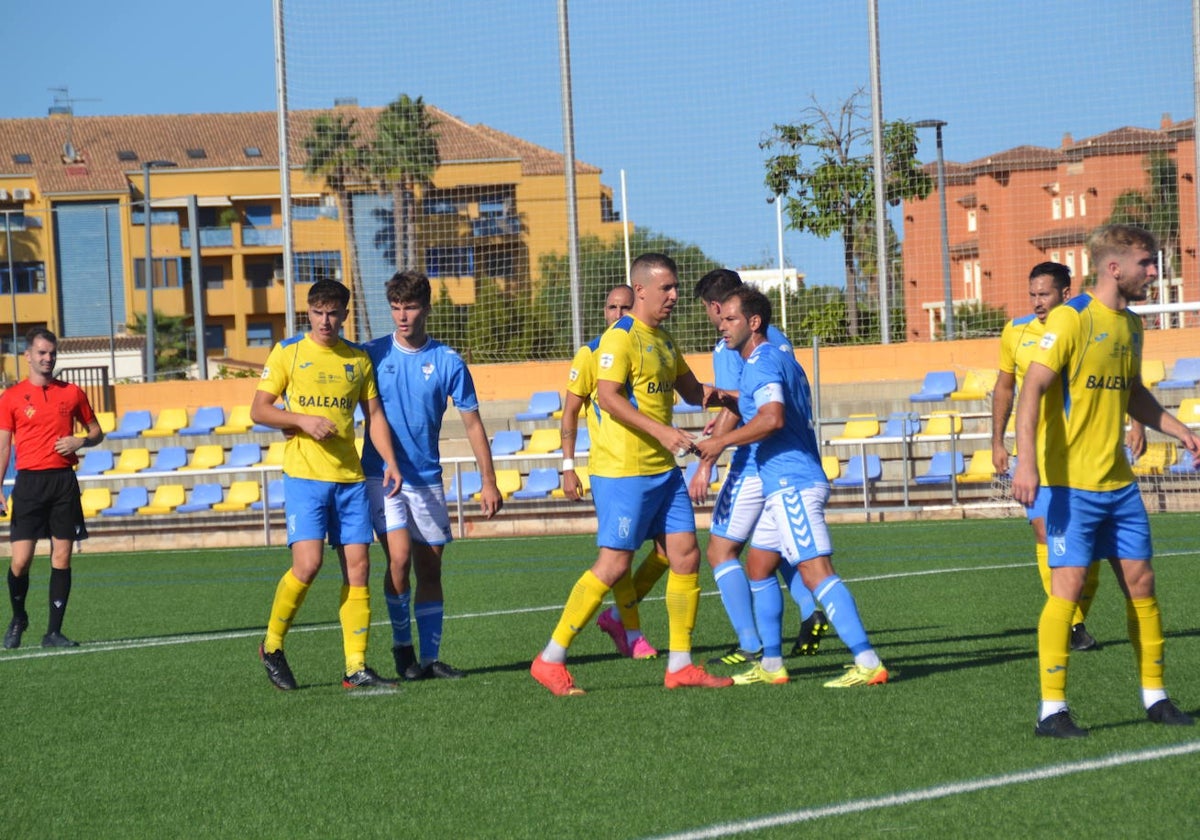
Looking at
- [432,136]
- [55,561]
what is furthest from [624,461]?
[432,136]

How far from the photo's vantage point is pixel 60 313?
74562mm

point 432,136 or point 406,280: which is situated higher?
point 432,136

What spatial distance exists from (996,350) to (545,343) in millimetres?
6843

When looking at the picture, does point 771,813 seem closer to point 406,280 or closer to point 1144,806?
point 1144,806

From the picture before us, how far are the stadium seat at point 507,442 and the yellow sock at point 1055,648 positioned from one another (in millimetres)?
17182

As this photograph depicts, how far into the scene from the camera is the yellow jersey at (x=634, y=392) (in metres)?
7.39

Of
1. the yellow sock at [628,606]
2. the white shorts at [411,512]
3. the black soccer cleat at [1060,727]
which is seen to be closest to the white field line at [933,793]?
the black soccer cleat at [1060,727]

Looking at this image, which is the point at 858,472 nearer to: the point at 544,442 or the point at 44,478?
the point at 544,442

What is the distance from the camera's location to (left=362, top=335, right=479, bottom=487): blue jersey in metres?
8.05

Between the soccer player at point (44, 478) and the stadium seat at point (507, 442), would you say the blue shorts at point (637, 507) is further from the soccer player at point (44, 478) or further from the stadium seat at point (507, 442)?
the stadium seat at point (507, 442)

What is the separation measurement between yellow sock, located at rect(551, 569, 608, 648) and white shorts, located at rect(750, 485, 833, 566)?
878 mm

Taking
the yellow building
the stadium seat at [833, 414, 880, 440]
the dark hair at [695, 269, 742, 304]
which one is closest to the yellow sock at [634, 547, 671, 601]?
the dark hair at [695, 269, 742, 304]

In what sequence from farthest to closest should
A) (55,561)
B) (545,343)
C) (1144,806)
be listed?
(545,343), (55,561), (1144,806)

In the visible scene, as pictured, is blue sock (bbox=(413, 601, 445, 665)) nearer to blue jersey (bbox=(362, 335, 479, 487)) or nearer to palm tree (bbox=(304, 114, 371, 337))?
blue jersey (bbox=(362, 335, 479, 487))
